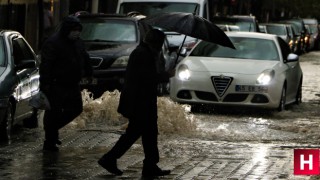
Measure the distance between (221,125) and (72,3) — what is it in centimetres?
2506

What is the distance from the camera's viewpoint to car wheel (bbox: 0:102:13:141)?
1264cm

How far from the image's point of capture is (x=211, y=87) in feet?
58.2

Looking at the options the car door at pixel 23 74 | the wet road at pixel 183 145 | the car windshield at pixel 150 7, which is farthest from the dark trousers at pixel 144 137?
the car windshield at pixel 150 7

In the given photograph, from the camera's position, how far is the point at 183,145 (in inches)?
513

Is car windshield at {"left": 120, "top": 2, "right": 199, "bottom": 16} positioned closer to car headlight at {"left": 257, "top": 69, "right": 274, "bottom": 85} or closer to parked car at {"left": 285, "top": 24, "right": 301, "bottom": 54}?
car headlight at {"left": 257, "top": 69, "right": 274, "bottom": 85}

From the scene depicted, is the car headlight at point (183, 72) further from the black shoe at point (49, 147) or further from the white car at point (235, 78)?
the black shoe at point (49, 147)

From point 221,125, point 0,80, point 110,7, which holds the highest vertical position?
point 0,80

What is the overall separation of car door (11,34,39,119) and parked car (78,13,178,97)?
12.6 ft

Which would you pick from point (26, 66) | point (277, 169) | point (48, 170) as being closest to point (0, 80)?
point (26, 66)

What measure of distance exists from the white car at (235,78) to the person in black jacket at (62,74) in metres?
5.97

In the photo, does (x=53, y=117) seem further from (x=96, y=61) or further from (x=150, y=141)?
(x=96, y=61)

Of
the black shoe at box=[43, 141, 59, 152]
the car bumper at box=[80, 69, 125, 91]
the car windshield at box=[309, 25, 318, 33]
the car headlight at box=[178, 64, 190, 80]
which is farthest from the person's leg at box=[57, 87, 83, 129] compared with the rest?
the car windshield at box=[309, 25, 318, 33]

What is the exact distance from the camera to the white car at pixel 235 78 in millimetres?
17688

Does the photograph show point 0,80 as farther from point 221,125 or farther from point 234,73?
point 234,73
